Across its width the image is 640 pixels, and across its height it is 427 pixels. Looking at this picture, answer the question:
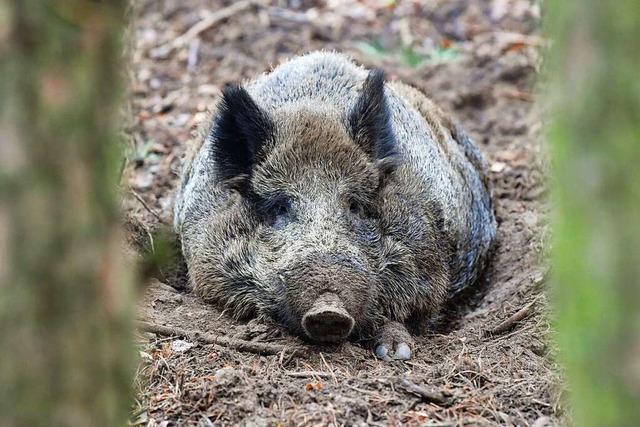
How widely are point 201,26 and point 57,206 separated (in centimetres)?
960

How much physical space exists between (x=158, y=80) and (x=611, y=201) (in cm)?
928

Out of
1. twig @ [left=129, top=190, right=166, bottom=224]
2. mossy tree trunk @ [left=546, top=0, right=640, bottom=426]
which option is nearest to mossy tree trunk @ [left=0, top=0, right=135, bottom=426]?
mossy tree trunk @ [left=546, top=0, right=640, bottom=426]

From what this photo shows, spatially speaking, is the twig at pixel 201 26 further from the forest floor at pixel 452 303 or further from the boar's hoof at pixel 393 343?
the boar's hoof at pixel 393 343

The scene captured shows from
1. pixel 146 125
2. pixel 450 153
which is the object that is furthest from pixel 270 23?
pixel 450 153

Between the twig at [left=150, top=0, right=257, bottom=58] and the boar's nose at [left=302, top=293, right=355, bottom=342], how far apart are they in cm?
648

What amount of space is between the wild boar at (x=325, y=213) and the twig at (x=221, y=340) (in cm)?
23

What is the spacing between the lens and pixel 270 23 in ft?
39.6

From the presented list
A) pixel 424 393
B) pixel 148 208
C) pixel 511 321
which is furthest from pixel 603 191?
pixel 148 208

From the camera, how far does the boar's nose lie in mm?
5727

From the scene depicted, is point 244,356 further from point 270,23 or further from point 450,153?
point 270,23

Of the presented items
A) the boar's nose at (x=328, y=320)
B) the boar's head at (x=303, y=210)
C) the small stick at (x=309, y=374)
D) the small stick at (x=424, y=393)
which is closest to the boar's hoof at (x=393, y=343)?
the boar's head at (x=303, y=210)

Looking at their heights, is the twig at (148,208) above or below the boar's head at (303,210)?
below

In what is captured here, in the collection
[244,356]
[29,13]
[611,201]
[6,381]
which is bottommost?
[244,356]

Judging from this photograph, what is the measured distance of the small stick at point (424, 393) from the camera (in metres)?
4.84
